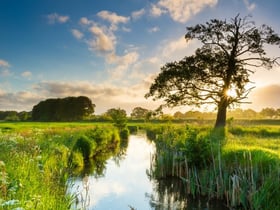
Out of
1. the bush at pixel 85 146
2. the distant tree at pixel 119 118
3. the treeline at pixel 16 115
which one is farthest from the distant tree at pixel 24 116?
the bush at pixel 85 146

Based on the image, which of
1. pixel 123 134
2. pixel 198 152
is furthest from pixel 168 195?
pixel 123 134

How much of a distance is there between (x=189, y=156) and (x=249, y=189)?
4763 millimetres

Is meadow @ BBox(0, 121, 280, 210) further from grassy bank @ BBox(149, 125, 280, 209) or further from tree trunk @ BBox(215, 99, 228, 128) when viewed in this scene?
tree trunk @ BBox(215, 99, 228, 128)

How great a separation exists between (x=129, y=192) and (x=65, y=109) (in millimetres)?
84222

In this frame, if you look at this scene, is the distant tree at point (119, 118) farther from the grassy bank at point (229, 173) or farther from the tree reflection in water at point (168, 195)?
the tree reflection in water at point (168, 195)

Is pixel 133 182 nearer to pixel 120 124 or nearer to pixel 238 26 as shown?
pixel 238 26

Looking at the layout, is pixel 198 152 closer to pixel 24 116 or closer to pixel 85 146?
pixel 85 146

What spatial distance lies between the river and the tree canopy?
3010 inches

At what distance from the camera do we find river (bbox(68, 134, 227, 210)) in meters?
11.8

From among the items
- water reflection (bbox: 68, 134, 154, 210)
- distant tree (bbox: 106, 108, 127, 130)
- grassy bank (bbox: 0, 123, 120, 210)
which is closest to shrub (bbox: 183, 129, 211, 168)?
water reflection (bbox: 68, 134, 154, 210)

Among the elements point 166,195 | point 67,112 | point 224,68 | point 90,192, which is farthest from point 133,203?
point 67,112

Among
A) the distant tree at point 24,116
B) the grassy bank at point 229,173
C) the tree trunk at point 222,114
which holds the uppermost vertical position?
the distant tree at point 24,116

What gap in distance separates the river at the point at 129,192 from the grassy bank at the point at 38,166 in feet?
2.95

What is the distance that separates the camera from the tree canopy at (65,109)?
95.2m
